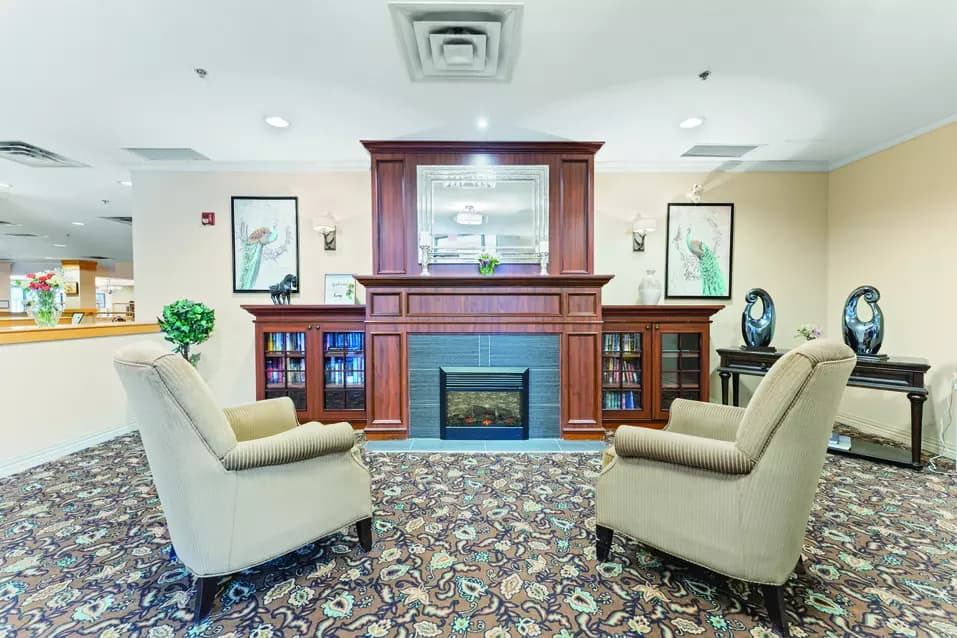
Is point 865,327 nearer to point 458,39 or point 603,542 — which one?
point 603,542

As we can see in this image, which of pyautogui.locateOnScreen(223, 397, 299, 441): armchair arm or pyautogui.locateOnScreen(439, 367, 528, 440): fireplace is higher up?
pyautogui.locateOnScreen(223, 397, 299, 441): armchair arm

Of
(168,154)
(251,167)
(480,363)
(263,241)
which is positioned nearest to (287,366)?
(263,241)

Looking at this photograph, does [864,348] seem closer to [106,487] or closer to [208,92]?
[208,92]

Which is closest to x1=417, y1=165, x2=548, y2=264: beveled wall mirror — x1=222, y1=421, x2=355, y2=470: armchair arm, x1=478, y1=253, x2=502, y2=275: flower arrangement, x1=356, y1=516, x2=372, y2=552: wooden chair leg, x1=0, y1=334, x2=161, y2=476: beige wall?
x1=478, y1=253, x2=502, y2=275: flower arrangement

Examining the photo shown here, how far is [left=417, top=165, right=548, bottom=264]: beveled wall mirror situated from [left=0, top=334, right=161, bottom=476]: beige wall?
119 inches

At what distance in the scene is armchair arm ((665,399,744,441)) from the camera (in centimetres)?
186

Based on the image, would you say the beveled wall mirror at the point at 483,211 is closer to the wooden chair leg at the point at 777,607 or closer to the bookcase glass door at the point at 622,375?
the bookcase glass door at the point at 622,375

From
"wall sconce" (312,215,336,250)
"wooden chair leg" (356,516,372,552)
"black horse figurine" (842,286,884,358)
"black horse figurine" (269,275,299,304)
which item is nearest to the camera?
"wooden chair leg" (356,516,372,552)

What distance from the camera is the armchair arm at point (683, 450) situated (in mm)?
1365

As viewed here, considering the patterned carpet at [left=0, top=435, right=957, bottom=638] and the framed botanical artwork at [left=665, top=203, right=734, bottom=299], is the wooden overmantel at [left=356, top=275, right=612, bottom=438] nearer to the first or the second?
the patterned carpet at [left=0, top=435, right=957, bottom=638]

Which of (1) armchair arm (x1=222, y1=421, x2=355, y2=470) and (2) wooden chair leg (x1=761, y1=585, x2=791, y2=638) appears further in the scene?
(1) armchair arm (x1=222, y1=421, x2=355, y2=470)

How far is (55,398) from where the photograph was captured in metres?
3.03

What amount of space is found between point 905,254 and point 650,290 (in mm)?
2093

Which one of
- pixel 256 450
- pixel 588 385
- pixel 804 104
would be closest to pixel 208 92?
pixel 256 450
